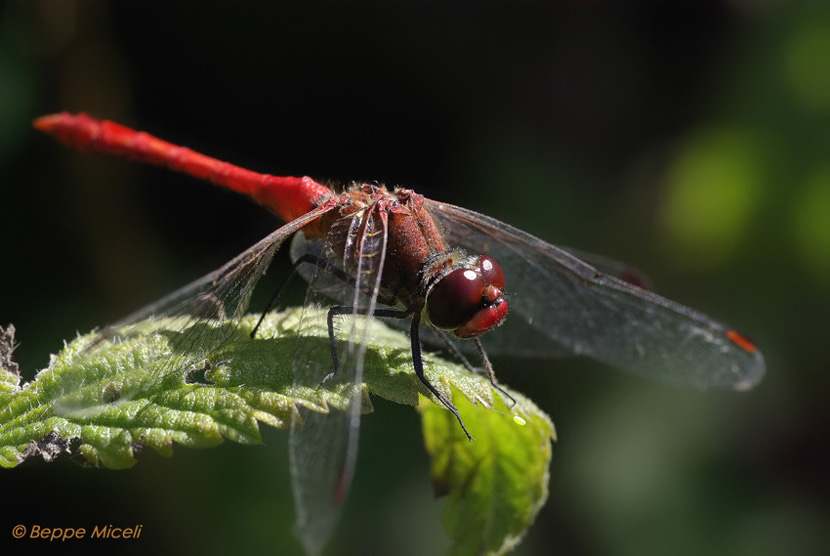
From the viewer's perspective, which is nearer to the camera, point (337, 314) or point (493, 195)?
point (337, 314)

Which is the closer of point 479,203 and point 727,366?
point 727,366

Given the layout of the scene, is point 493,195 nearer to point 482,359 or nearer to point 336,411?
point 482,359

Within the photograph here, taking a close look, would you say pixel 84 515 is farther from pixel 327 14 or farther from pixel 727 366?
pixel 327 14

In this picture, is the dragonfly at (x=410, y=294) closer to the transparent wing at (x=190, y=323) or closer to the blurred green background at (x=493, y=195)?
the transparent wing at (x=190, y=323)

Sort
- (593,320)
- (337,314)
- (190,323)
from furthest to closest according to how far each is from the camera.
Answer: (593,320)
(337,314)
(190,323)

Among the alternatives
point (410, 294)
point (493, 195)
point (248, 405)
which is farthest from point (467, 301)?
point (493, 195)

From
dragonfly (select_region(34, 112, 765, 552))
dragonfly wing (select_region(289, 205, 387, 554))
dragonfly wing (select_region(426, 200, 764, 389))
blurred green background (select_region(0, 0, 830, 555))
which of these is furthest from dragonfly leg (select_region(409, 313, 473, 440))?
blurred green background (select_region(0, 0, 830, 555))

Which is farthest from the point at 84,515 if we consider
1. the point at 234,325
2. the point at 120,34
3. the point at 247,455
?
the point at 120,34
